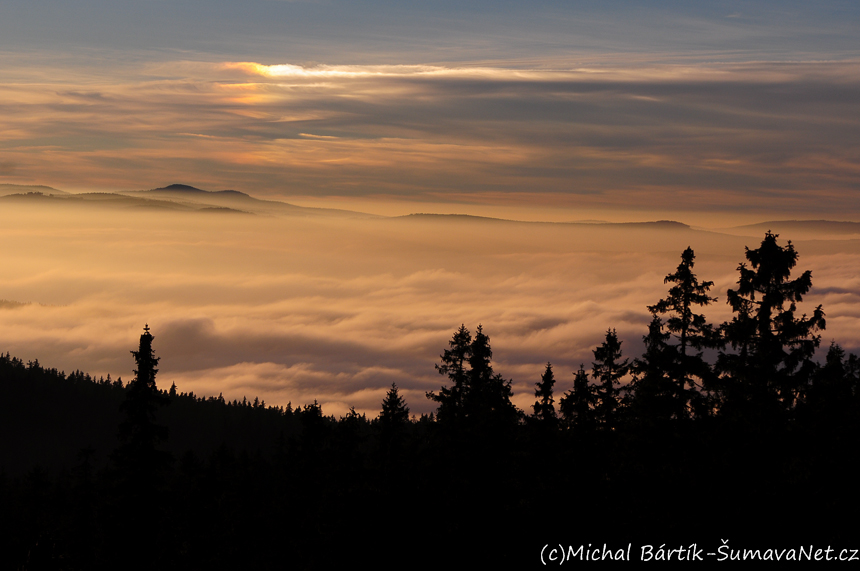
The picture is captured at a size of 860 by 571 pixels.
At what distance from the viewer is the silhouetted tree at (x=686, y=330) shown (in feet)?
105

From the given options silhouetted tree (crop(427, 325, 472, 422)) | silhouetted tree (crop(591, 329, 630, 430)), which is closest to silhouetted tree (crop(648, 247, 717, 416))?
silhouetted tree (crop(591, 329, 630, 430))

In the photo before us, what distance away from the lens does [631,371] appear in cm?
3369

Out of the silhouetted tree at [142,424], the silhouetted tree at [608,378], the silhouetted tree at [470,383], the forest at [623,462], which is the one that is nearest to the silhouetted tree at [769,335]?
the forest at [623,462]

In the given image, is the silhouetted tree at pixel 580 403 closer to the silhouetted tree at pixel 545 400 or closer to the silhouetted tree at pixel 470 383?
the silhouetted tree at pixel 545 400

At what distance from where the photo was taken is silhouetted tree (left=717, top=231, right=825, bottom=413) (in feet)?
84.8

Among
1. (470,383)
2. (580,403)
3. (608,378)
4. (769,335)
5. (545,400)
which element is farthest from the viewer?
(470,383)

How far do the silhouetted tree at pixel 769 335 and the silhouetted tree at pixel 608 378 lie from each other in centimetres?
814

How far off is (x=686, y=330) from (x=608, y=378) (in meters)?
6.04

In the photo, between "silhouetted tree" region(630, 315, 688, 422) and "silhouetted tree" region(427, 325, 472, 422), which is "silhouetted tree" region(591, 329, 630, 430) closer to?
"silhouetted tree" region(630, 315, 688, 422)

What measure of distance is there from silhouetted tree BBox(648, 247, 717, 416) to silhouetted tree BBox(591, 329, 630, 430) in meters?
4.17

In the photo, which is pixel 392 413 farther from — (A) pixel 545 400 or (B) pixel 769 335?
(B) pixel 769 335

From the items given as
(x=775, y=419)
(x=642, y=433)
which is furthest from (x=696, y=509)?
(x=642, y=433)

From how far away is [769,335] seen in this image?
92.5 feet

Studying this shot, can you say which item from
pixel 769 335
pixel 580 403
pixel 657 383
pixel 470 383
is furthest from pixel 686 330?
pixel 470 383
